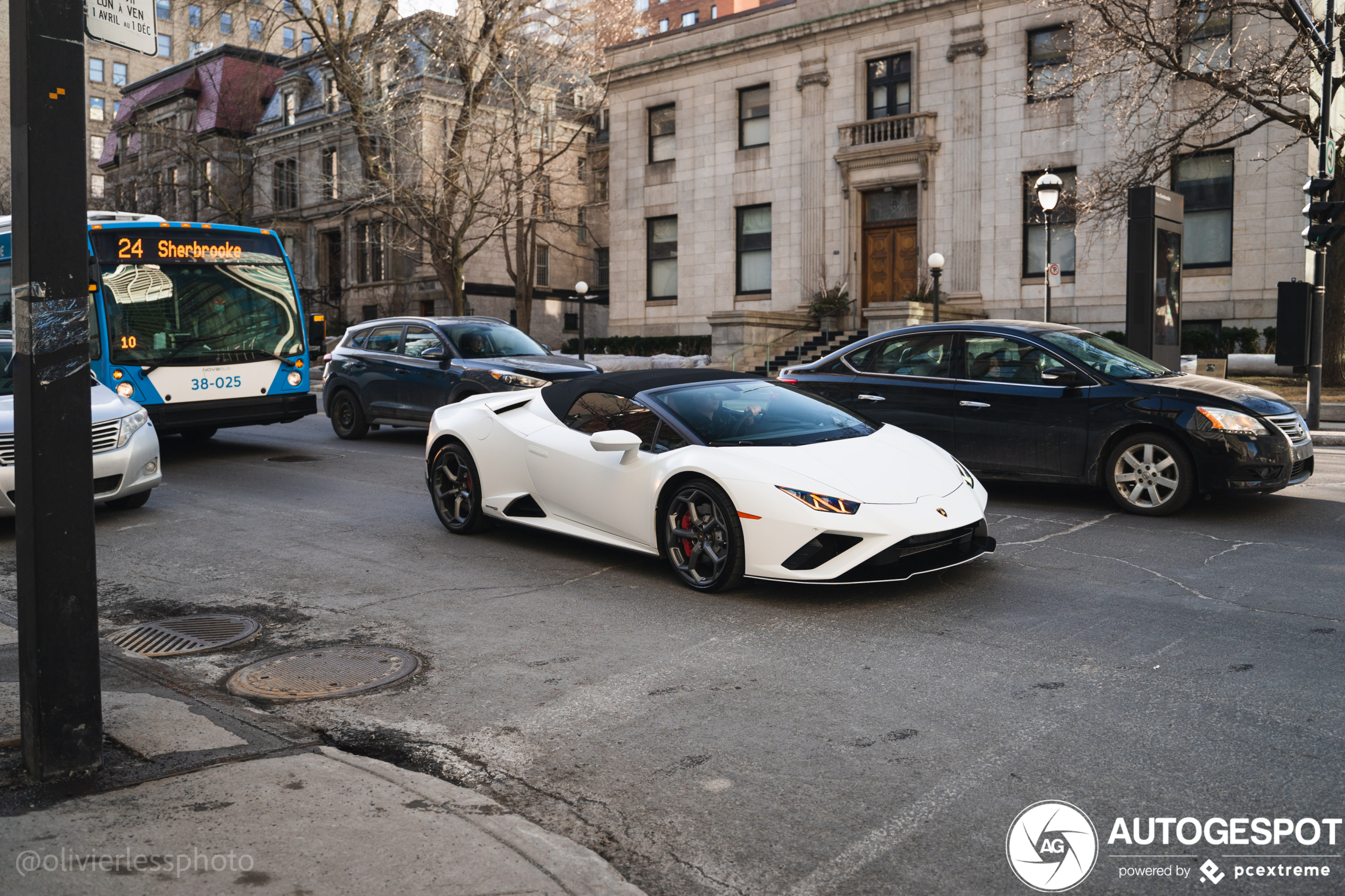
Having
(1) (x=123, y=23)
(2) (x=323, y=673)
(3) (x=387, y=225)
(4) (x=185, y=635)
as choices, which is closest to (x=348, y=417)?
(4) (x=185, y=635)

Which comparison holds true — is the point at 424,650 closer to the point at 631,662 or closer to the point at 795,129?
the point at 631,662

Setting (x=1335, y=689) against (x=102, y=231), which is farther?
(x=102, y=231)

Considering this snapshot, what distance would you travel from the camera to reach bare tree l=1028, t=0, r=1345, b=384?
64.5 feet

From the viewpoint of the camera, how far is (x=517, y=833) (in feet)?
11.5

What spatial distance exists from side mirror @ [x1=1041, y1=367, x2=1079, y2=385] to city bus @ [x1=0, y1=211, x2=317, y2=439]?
9629 millimetres

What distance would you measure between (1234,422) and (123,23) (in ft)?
26.5

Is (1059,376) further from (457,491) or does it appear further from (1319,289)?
(1319,289)

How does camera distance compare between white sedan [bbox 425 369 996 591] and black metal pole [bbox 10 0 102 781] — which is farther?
white sedan [bbox 425 369 996 591]

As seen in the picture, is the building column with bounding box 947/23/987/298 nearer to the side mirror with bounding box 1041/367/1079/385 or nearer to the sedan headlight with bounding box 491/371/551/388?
the sedan headlight with bounding box 491/371/551/388

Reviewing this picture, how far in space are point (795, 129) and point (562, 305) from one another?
17.7 m

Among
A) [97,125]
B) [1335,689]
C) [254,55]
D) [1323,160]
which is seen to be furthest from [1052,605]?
[97,125]

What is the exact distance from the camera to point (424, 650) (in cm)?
581

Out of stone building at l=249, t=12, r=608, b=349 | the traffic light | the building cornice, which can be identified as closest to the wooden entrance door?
the building cornice

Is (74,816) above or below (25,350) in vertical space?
below
